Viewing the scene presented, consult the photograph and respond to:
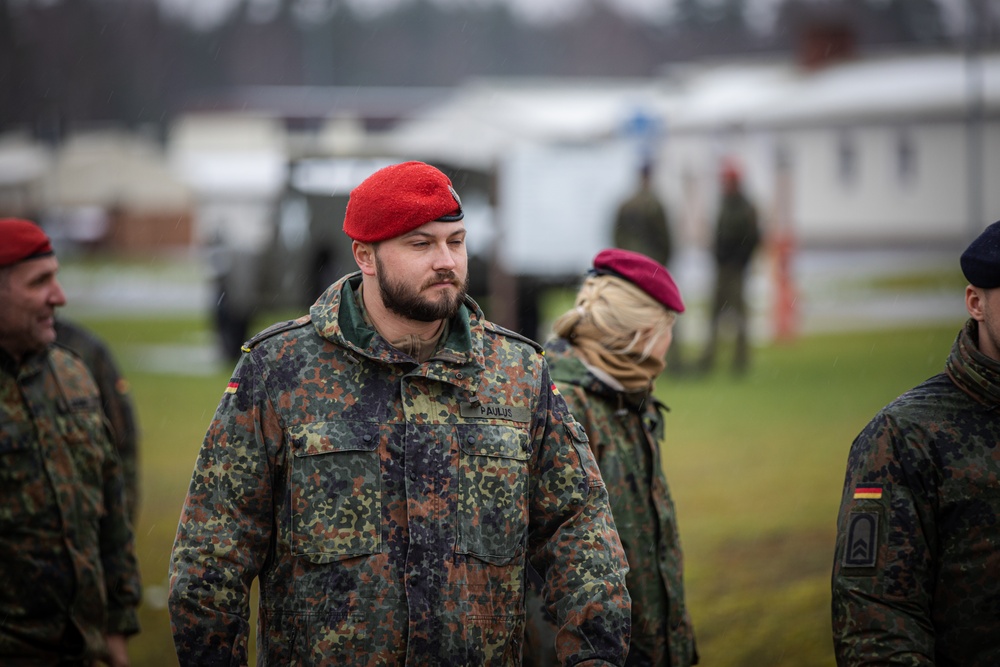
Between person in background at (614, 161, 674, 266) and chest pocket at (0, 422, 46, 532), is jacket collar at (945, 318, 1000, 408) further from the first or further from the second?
person in background at (614, 161, 674, 266)

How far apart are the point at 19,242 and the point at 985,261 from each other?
3.29 m

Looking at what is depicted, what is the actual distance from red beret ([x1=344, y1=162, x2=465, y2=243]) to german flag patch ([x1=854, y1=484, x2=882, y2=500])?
50.6 inches

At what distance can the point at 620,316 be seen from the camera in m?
4.13

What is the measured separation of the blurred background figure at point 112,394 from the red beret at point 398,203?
2293 mm

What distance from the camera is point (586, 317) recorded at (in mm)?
4207

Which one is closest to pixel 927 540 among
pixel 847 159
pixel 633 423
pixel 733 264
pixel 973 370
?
pixel 973 370

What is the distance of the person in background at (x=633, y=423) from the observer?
3848 mm

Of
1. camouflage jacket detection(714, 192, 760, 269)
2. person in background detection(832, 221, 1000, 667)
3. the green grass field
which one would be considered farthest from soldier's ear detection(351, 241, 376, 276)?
camouflage jacket detection(714, 192, 760, 269)

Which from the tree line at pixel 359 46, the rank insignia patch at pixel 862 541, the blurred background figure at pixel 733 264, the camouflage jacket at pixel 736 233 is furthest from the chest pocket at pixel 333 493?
the tree line at pixel 359 46

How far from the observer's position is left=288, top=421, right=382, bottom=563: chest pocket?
3.05 meters

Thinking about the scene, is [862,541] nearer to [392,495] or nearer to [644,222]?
[392,495]

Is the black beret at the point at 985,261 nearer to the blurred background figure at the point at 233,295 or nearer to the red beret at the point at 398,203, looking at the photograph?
the red beret at the point at 398,203

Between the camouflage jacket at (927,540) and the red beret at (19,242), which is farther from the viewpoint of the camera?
the red beret at (19,242)

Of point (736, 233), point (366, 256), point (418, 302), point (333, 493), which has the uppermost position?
point (366, 256)
